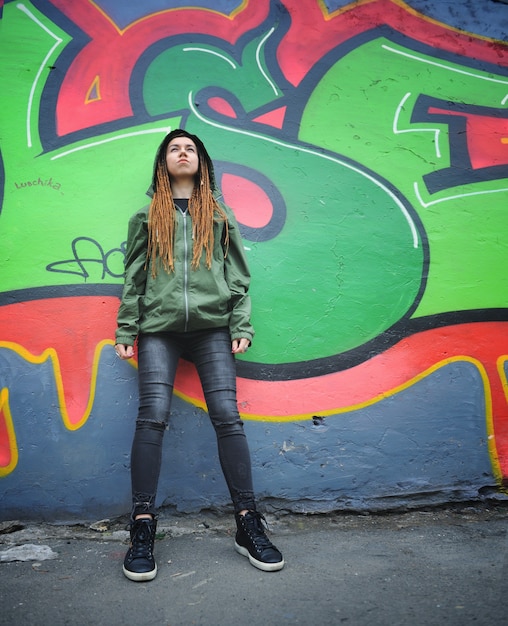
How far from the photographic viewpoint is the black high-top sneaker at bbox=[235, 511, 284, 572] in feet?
7.34

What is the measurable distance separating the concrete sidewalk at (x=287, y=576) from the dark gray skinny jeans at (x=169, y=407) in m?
0.30

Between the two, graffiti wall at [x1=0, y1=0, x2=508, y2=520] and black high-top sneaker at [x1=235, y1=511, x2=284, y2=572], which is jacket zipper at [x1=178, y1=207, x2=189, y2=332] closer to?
graffiti wall at [x1=0, y1=0, x2=508, y2=520]

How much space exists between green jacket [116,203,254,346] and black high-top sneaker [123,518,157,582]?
0.81 metres

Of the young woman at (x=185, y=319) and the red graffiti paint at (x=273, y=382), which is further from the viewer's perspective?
the red graffiti paint at (x=273, y=382)

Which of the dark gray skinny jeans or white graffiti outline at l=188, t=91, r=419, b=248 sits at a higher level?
white graffiti outline at l=188, t=91, r=419, b=248

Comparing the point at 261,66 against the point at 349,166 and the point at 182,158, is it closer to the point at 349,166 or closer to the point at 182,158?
the point at 349,166

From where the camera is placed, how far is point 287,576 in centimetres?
220

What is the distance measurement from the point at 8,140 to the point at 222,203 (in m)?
1.28

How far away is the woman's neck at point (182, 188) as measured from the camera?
9.03ft

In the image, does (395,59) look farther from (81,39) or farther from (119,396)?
(119,396)

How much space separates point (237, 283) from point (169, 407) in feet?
2.28

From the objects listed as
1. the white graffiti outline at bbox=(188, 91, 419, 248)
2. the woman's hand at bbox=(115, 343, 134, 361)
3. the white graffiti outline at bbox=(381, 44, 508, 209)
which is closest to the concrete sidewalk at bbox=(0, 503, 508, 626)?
the woman's hand at bbox=(115, 343, 134, 361)

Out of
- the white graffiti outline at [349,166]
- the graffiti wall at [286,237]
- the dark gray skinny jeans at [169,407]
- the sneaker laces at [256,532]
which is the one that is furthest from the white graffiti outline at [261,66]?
the sneaker laces at [256,532]
